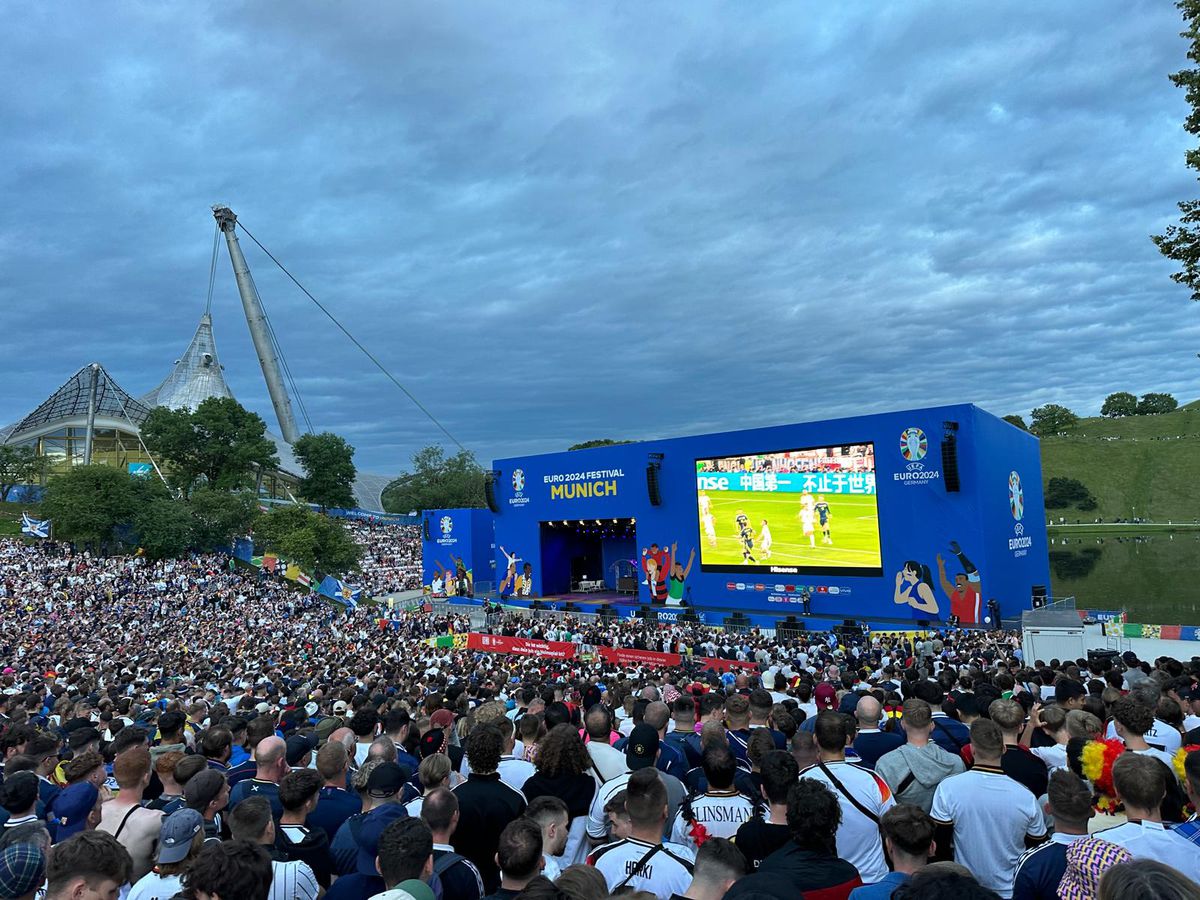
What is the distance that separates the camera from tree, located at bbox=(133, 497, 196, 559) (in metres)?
40.2

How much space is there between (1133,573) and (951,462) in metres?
44.8

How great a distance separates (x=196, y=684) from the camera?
12.2 meters

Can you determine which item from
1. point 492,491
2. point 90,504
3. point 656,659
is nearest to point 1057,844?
point 656,659

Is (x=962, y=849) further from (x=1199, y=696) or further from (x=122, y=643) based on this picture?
(x=122, y=643)

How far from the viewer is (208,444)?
188 feet

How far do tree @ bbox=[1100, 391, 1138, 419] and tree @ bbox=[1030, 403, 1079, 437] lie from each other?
19.6 metres

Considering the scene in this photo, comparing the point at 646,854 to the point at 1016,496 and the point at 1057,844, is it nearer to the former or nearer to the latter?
the point at 1057,844

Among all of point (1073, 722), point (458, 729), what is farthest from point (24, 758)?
point (1073, 722)

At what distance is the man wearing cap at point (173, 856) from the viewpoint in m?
3.07

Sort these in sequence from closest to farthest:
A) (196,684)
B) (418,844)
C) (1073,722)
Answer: (418,844), (1073,722), (196,684)

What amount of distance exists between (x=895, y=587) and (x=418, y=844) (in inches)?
988

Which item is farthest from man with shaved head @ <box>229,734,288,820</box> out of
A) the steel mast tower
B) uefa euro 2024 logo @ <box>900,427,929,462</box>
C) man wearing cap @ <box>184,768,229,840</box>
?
the steel mast tower

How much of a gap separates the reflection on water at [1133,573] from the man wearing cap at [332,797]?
34448 millimetres

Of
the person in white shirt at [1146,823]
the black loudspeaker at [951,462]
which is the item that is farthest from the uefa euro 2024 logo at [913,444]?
the person in white shirt at [1146,823]
